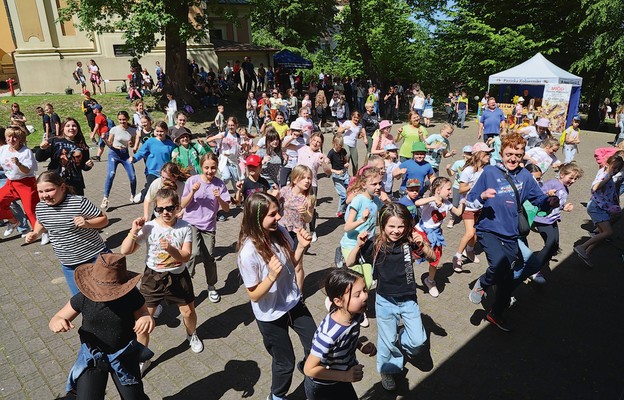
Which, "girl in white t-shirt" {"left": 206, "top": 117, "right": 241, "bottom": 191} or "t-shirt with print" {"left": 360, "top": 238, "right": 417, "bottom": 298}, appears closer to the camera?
"t-shirt with print" {"left": 360, "top": 238, "right": 417, "bottom": 298}

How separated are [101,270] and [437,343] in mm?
3511

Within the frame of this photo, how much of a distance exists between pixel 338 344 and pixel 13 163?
6272 millimetres

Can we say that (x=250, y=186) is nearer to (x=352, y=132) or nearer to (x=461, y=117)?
(x=352, y=132)

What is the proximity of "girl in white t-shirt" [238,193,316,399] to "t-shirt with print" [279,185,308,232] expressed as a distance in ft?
5.23

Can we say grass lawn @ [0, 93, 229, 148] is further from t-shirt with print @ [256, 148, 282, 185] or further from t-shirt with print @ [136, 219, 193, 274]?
t-shirt with print @ [136, 219, 193, 274]

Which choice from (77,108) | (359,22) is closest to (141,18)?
(77,108)

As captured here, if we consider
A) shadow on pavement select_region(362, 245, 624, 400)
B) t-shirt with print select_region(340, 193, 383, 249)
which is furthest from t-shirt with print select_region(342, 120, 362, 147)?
shadow on pavement select_region(362, 245, 624, 400)

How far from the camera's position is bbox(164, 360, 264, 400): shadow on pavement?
3865mm

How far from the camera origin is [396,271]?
12.1ft

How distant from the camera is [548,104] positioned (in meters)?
19.0

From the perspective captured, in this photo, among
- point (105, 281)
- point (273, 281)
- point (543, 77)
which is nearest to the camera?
point (105, 281)

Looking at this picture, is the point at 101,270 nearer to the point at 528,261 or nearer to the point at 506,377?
the point at 506,377

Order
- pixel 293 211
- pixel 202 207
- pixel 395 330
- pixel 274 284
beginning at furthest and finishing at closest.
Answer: pixel 202 207, pixel 293 211, pixel 395 330, pixel 274 284

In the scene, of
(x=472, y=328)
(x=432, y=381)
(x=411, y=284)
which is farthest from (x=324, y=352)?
(x=472, y=328)
